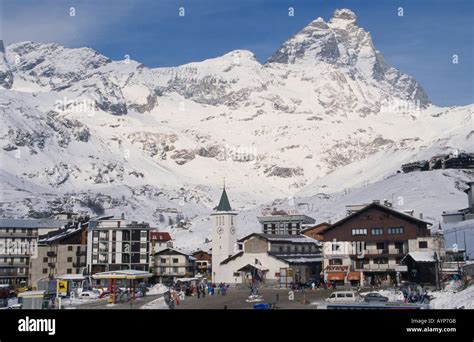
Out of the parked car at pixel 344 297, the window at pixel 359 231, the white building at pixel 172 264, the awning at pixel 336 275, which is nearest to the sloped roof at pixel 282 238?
the awning at pixel 336 275

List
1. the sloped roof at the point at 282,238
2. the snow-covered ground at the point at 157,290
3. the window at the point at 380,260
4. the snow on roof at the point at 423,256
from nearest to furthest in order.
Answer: the snow on roof at the point at 423,256
the snow-covered ground at the point at 157,290
the window at the point at 380,260
the sloped roof at the point at 282,238

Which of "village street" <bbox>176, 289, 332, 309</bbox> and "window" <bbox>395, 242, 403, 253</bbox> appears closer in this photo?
"village street" <bbox>176, 289, 332, 309</bbox>

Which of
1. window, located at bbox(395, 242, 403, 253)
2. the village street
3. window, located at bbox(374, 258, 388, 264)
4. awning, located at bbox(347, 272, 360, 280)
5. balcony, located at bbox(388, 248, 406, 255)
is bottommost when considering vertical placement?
the village street

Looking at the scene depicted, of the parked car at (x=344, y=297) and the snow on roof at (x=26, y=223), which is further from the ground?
the snow on roof at (x=26, y=223)

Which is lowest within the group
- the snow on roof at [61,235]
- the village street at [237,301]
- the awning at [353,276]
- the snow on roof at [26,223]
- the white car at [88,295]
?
the village street at [237,301]

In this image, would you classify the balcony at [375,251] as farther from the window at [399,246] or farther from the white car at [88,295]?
the white car at [88,295]

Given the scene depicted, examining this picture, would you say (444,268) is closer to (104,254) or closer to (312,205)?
(104,254)

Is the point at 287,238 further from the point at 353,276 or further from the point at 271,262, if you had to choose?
the point at 353,276

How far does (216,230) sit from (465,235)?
117 feet

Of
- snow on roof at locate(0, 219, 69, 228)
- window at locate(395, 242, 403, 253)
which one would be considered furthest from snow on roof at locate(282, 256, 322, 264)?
snow on roof at locate(0, 219, 69, 228)

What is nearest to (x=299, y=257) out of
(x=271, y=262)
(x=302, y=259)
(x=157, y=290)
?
(x=302, y=259)

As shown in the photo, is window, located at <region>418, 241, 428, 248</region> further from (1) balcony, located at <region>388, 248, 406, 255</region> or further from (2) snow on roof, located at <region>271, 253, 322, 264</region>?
(2) snow on roof, located at <region>271, 253, 322, 264</region>
